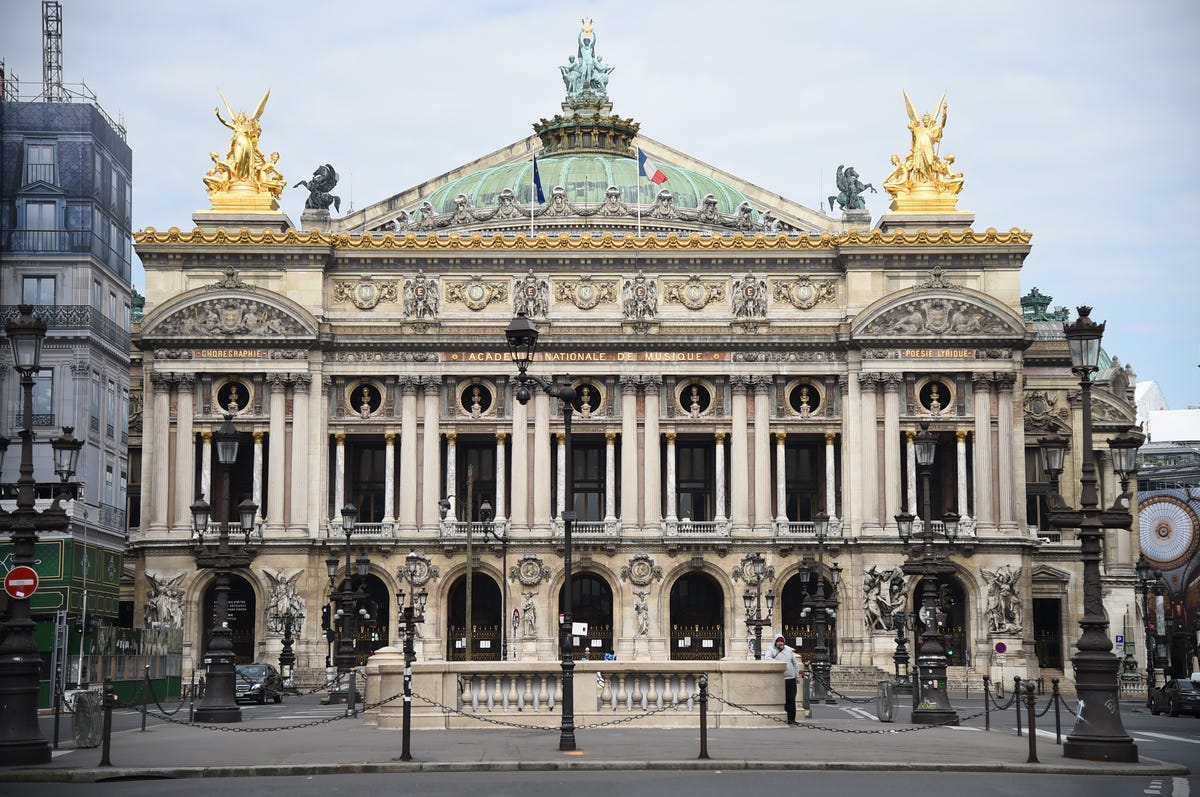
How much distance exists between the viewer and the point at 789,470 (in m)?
89.5

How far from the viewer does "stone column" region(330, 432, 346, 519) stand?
280 feet

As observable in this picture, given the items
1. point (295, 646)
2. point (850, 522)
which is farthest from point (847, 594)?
point (295, 646)

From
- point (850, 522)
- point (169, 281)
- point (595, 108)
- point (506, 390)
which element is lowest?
point (850, 522)

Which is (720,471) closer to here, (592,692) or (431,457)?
(431,457)

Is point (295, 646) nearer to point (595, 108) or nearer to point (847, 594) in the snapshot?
point (847, 594)

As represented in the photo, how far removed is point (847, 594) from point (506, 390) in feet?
63.5

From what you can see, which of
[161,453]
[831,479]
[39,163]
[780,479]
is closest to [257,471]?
[161,453]

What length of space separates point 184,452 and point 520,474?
53.3 feet

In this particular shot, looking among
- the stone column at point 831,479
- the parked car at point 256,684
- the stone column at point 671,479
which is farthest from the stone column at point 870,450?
the parked car at point 256,684

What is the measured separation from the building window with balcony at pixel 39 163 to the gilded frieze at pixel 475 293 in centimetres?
1946

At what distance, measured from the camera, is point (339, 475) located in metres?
85.2

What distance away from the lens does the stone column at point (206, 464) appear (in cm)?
8406

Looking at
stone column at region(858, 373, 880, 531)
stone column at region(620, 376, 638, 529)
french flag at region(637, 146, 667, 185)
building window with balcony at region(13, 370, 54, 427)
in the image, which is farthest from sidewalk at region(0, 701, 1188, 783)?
french flag at region(637, 146, 667, 185)

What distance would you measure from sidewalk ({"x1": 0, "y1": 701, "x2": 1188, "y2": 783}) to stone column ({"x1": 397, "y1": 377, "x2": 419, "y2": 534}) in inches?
1603
